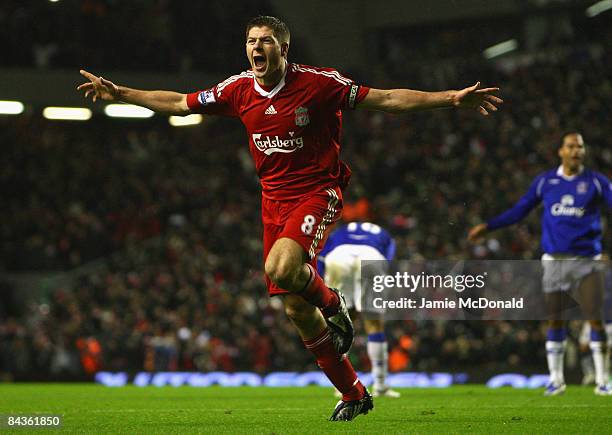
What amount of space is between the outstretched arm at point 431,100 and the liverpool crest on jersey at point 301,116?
43 cm

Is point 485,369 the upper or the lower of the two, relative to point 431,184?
lower

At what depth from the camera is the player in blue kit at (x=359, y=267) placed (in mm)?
11367

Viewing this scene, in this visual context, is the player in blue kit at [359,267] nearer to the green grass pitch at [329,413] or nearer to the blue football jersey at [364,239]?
the blue football jersey at [364,239]

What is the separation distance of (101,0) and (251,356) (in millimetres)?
13187

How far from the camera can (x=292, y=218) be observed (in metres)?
6.91

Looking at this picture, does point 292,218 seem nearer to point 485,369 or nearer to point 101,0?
point 485,369

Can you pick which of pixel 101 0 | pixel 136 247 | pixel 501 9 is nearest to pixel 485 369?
pixel 136 247

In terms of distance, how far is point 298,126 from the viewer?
702 centimetres

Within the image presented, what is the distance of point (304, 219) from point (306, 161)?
459 mm

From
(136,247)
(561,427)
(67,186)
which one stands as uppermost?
(67,186)

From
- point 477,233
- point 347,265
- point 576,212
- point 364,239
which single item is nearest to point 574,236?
point 576,212

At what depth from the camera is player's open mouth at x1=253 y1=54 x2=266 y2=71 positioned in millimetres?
7000

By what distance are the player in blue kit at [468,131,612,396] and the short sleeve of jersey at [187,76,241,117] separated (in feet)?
14.4

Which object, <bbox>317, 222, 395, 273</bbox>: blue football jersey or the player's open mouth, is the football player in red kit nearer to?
the player's open mouth
